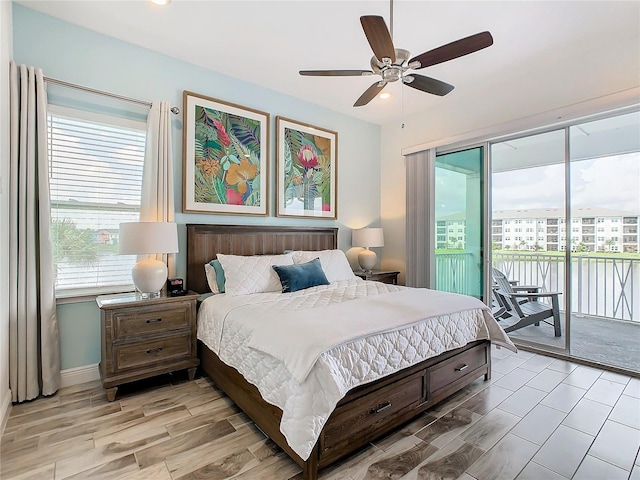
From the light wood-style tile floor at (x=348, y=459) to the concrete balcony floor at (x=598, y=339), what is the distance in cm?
62

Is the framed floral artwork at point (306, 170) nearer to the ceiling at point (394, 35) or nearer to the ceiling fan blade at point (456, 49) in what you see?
the ceiling at point (394, 35)

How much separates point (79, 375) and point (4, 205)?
1.42m

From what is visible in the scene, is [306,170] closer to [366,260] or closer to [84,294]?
[366,260]

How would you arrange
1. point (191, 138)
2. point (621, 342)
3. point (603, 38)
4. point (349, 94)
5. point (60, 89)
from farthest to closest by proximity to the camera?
point (349, 94)
point (621, 342)
point (191, 138)
point (603, 38)
point (60, 89)

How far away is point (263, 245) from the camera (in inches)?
140

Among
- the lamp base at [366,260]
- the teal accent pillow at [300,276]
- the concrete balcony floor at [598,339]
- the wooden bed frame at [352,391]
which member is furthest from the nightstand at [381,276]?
the wooden bed frame at [352,391]

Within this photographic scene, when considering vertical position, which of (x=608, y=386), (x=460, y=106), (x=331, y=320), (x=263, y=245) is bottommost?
(x=608, y=386)

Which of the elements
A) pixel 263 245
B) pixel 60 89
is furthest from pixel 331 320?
pixel 60 89

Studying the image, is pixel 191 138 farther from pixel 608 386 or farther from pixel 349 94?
pixel 608 386

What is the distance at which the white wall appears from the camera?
2.07 meters

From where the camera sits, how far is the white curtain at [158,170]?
2.82 m

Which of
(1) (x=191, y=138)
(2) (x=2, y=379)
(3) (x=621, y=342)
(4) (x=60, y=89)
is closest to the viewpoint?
(2) (x=2, y=379)

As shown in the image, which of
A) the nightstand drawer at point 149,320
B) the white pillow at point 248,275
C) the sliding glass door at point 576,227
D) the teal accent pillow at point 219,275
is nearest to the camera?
the nightstand drawer at point 149,320

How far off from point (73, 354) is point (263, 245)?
6.20 ft
